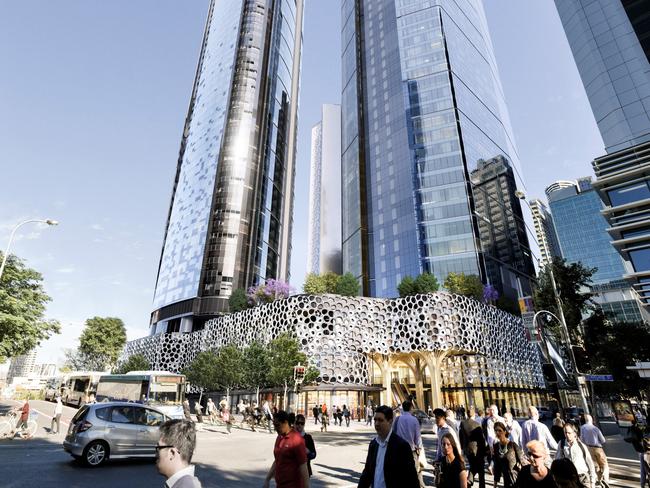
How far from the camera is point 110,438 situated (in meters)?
11.0

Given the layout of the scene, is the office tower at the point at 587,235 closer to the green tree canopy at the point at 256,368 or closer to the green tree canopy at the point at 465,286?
the green tree canopy at the point at 465,286

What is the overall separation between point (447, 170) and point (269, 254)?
4570 cm

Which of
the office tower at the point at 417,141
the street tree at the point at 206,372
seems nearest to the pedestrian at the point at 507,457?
the street tree at the point at 206,372

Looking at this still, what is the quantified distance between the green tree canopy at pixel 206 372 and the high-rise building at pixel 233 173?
2145cm

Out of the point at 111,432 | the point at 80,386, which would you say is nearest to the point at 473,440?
the point at 111,432

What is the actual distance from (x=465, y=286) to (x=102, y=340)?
64853 mm

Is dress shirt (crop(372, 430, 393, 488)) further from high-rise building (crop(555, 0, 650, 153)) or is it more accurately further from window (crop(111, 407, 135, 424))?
high-rise building (crop(555, 0, 650, 153))

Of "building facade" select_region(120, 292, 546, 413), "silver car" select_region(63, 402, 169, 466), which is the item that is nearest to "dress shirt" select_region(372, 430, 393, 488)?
"silver car" select_region(63, 402, 169, 466)

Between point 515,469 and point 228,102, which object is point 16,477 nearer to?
point 515,469

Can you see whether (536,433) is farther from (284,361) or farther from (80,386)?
(80,386)

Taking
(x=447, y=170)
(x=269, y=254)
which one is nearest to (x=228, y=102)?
(x=269, y=254)

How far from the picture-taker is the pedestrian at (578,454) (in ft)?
22.3

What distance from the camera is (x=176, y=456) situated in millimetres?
2635

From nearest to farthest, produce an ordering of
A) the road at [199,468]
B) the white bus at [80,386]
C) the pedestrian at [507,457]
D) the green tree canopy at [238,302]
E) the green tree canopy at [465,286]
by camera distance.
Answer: the pedestrian at [507,457] → the road at [199,468] → the white bus at [80,386] → the green tree canopy at [465,286] → the green tree canopy at [238,302]
